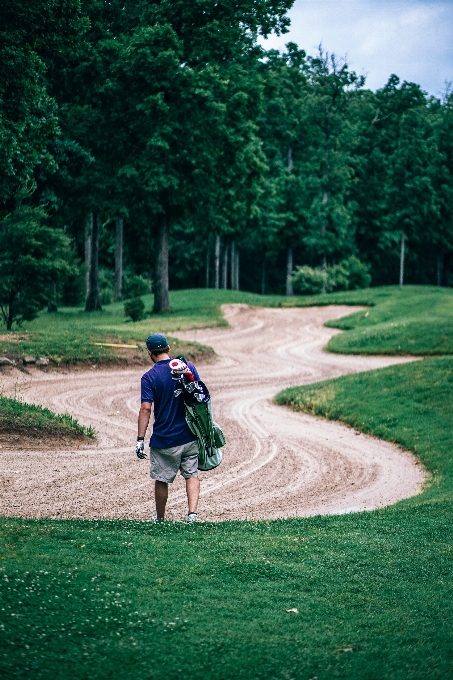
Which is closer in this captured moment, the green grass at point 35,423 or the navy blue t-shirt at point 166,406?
the navy blue t-shirt at point 166,406

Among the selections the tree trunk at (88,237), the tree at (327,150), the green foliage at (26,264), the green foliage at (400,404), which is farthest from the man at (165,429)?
the tree at (327,150)

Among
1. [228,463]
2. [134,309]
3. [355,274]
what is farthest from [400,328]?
[355,274]

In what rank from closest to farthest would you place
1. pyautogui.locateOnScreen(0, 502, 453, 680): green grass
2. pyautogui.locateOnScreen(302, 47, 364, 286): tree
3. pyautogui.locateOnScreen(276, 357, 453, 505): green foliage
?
pyautogui.locateOnScreen(0, 502, 453, 680): green grass
pyautogui.locateOnScreen(276, 357, 453, 505): green foliage
pyautogui.locateOnScreen(302, 47, 364, 286): tree

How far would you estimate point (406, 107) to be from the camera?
75.9 m

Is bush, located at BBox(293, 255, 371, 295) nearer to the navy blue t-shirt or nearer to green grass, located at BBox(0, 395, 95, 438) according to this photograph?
green grass, located at BBox(0, 395, 95, 438)

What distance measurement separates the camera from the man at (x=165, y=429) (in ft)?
27.0

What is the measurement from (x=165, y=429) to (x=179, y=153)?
90.4 feet

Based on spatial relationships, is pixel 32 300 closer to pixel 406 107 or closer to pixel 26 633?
pixel 26 633

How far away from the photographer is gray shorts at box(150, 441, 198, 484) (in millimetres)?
8305

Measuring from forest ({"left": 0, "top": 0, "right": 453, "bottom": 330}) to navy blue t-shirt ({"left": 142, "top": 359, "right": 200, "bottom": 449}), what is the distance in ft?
43.4

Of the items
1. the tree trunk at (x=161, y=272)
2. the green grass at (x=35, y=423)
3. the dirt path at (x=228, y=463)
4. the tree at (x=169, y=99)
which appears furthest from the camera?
the tree trunk at (x=161, y=272)

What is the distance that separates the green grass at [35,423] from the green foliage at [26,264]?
38.7 feet

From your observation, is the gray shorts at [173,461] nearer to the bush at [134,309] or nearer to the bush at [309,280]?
the bush at [134,309]

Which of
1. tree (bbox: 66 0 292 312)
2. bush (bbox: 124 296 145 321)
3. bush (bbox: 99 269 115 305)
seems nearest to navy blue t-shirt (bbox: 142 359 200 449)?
bush (bbox: 124 296 145 321)
